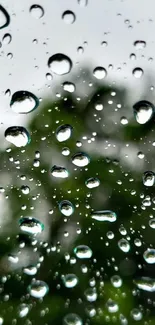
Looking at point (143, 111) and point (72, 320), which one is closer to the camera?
point (72, 320)

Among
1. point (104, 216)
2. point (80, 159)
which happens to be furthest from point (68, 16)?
point (104, 216)

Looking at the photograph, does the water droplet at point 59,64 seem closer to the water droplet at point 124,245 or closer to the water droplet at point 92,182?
the water droplet at point 92,182

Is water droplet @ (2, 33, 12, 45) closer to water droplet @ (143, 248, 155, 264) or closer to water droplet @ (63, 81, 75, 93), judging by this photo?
water droplet @ (63, 81, 75, 93)

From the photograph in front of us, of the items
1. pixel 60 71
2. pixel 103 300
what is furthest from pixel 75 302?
pixel 60 71

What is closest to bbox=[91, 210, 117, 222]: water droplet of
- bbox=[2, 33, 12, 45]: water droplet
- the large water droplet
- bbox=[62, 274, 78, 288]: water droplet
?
bbox=[62, 274, 78, 288]: water droplet

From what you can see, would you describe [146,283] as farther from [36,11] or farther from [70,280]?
[36,11]
